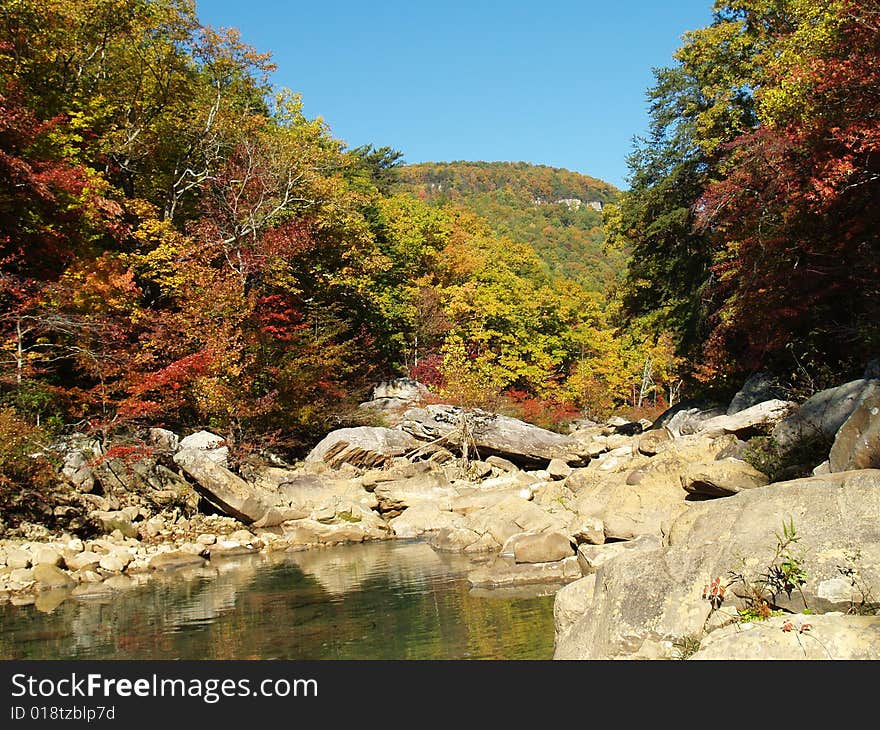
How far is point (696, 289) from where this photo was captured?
2459 cm

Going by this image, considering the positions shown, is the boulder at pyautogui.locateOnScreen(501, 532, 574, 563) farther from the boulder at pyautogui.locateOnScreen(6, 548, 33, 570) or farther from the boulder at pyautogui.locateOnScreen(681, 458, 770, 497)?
the boulder at pyautogui.locateOnScreen(6, 548, 33, 570)

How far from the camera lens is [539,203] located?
433ft

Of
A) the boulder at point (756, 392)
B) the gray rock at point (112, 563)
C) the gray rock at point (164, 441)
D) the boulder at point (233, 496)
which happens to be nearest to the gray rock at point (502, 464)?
the boulder at point (756, 392)

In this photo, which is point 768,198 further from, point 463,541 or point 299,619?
point 299,619

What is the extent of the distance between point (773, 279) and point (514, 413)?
63.3 feet

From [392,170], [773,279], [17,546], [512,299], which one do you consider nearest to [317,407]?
[17,546]

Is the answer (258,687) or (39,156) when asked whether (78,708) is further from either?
(39,156)

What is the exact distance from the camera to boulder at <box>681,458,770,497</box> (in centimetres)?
1166

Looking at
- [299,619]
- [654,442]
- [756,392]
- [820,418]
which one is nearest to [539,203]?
[654,442]

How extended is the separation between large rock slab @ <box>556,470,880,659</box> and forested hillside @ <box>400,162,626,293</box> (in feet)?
213

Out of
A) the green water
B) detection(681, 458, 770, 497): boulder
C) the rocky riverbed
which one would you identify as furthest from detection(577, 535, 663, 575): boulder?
detection(681, 458, 770, 497): boulder

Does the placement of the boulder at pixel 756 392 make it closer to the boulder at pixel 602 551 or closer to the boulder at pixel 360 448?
the boulder at pixel 602 551

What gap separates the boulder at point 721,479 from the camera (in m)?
11.7

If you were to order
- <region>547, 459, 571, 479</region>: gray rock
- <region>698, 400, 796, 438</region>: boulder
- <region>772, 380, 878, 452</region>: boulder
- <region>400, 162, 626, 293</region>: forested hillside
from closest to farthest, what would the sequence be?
<region>772, 380, 878, 452</region>: boulder → <region>698, 400, 796, 438</region>: boulder → <region>547, 459, 571, 479</region>: gray rock → <region>400, 162, 626, 293</region>: forested hillside
